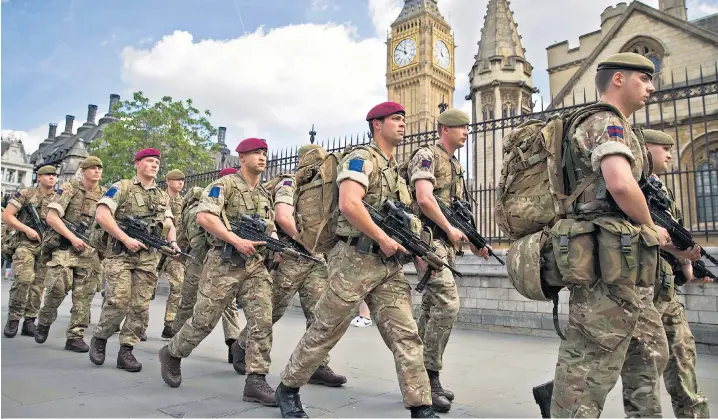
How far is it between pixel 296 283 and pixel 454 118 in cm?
220

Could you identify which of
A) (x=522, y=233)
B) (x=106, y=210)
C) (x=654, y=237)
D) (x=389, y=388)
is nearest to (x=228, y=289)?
(x=389, y=388)

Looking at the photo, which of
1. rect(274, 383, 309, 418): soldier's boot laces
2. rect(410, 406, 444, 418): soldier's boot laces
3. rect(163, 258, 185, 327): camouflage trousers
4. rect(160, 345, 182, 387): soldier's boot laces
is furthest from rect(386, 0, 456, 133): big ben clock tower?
rect(410, 406, 444, 418): soldier's boot laces

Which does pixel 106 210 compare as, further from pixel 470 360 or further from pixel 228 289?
pixel 470 360

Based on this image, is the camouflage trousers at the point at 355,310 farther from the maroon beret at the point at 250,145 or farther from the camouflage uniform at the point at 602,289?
the maroon beret at the point at 250,145

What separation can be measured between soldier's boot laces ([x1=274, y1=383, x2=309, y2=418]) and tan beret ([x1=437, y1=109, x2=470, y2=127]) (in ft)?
8.50

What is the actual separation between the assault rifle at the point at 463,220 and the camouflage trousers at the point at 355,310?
1.15 metres

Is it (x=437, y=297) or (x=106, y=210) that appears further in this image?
(x=106, y=210)

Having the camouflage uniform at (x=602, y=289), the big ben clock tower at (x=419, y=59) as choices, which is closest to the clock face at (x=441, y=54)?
the big ben clock tower at (x=419, y=59)

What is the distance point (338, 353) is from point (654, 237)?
4.06 m

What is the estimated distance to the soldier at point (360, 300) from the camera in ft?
9.60

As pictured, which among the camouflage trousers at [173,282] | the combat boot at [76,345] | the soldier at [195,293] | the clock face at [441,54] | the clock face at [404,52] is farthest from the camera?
the clock face at [441,54]

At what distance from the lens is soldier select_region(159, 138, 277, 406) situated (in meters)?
3.79

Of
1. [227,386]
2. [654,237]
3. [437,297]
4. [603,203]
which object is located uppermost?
[603,203]

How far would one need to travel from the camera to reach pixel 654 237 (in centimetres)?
225
